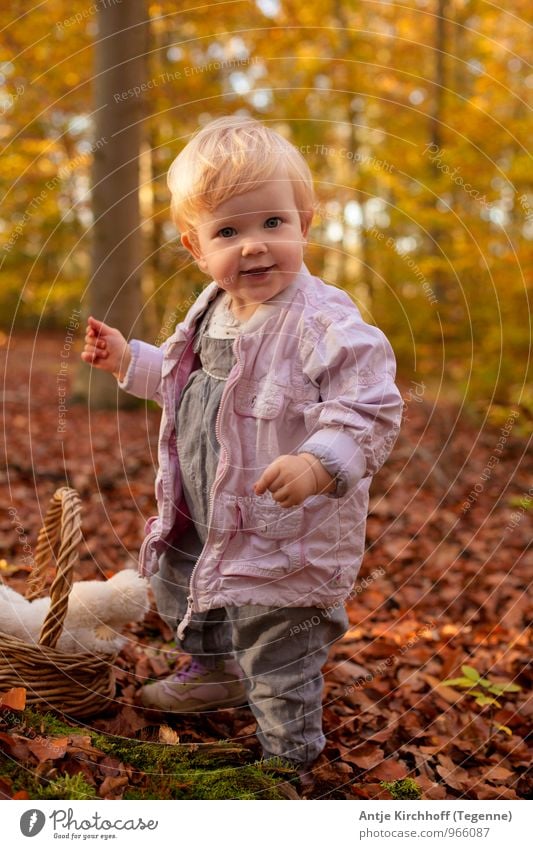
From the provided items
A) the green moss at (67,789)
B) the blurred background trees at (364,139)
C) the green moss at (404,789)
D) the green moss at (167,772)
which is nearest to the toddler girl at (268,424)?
the green moss at (167,772)

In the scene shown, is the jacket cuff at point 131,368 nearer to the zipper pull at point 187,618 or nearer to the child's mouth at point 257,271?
the child's mouth at point 257,271

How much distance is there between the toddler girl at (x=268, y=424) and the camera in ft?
6.46

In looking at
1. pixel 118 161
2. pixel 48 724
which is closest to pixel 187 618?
pixel 48 724

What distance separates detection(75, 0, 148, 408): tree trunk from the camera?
18.7 ft

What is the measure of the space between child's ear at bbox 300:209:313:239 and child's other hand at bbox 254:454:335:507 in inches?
27.3

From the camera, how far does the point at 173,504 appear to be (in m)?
2.34

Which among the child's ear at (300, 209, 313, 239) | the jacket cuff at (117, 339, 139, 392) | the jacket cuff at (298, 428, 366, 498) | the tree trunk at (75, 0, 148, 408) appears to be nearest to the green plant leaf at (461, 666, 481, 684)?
the jacket cuff at (298, 428, 366, 498)

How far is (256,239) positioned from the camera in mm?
2037

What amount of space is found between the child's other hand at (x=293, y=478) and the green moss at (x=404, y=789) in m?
1.03

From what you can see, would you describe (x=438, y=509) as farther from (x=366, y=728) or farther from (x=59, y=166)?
(x=59, y=166)

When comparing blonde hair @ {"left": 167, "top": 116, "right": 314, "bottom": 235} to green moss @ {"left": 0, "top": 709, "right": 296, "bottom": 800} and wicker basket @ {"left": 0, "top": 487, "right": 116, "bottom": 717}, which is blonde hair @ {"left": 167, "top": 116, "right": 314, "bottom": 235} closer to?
wicker basket @ {"left": 0, "top": 487, "right": 116, "bottom": 717}

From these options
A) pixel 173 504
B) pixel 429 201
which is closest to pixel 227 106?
pixel 429 201

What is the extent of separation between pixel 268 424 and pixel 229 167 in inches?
26.0

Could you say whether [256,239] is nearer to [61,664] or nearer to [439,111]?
[61,664]
